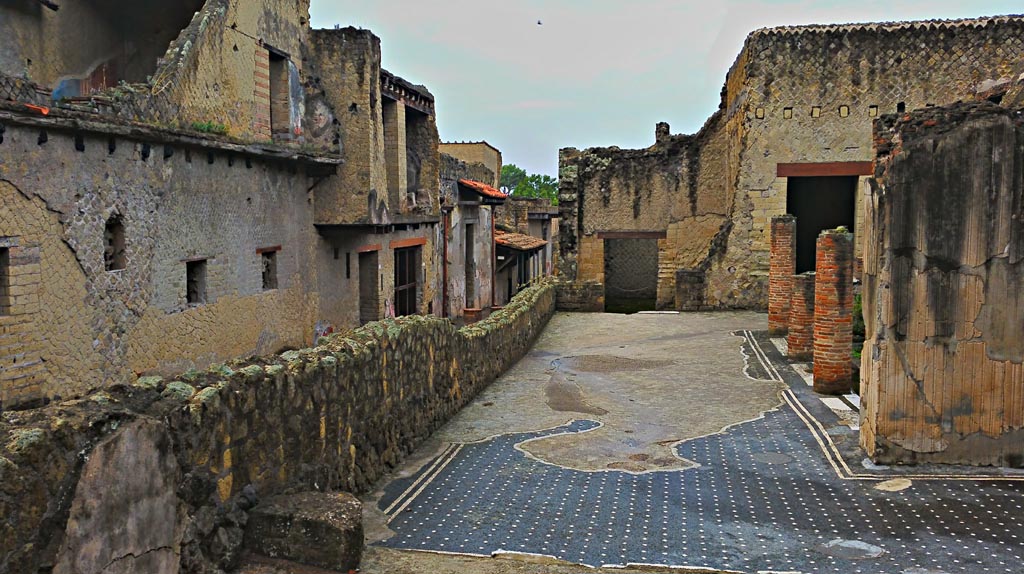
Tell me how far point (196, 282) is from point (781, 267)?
29.9 ft

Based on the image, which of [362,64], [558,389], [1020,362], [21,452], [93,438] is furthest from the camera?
[362,64]

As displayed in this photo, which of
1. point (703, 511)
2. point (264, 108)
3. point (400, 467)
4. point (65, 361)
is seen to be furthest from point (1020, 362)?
point (264, 108)

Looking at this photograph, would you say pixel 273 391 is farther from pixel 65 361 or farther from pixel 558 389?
pixel 558 389

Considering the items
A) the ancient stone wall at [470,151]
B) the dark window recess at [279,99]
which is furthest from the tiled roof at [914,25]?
the ancient stone wall at [470,151]

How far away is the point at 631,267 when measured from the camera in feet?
87.0

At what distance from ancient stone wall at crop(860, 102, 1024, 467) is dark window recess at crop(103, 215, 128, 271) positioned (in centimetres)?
745

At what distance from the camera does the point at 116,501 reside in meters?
3.67

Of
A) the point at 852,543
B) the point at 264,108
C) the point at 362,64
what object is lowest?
the point at 852,543

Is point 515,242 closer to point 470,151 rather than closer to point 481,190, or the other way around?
point 481,190

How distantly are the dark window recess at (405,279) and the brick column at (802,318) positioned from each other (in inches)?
300

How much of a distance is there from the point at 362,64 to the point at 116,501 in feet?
36.1

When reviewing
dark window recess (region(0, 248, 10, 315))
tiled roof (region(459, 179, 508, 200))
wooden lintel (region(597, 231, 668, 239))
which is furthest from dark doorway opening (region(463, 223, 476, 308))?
dark window recess (region(0, 248, 10, 315))

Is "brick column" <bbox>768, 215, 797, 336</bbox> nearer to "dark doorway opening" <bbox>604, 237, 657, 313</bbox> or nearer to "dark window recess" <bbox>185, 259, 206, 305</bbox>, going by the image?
"dark window recess" <bbox>185, 259, 206, 305</bbox>

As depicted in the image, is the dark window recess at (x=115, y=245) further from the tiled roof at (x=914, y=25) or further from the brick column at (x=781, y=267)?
the tiled roof at (x=914, y=25)
